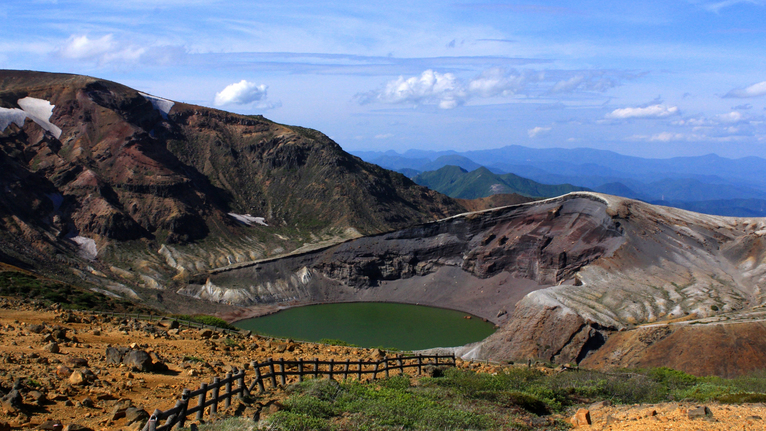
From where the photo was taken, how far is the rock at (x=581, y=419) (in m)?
12.4

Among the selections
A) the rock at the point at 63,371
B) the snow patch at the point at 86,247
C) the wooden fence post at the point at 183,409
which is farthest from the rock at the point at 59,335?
the snow patch at the point at 86,247

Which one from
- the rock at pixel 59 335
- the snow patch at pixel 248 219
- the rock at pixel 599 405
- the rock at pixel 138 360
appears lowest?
the rock at pixel 599 405

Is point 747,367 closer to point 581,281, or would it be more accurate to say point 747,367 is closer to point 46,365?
point 581,281

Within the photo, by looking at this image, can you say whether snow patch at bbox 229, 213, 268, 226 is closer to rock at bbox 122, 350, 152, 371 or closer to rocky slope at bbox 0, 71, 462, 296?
rocky slope at bbox 0, 71, 462, 296

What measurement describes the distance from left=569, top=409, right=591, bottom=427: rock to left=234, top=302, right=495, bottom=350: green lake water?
31.7m

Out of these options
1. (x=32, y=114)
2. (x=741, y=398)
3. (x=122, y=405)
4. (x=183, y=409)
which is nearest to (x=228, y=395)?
(x=183, y=409)

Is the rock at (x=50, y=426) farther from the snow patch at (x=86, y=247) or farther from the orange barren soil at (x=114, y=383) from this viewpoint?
the snow patch at (x=86, y=247)

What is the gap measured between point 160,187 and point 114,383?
7198 centimetres

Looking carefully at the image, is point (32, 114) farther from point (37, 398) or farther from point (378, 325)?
point (37, 398)

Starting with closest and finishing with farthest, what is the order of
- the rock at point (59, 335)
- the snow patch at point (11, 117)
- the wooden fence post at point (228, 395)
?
the wooden fence post at point (228, 395) → the rock at point (59, 335) → the snow patch at point (11, 117)

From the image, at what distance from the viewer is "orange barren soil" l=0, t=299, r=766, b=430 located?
1037 cm

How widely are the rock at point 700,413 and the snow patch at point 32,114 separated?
93364 mm

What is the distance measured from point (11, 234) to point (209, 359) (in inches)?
2255

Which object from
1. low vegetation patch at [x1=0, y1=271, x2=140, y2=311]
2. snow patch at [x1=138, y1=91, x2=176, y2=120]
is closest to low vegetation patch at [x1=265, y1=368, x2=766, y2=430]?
low vegetation patch at [x1=0, y1=271, x2=140, y2=311]
